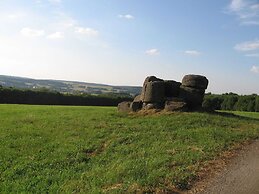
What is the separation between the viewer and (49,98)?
4172 centimetres

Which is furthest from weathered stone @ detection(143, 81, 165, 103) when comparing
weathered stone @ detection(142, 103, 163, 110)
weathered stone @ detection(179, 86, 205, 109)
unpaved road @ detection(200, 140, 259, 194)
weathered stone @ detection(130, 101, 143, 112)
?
unpaved road @ detection(200, 140, 259, 194)

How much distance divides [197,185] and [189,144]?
398cm

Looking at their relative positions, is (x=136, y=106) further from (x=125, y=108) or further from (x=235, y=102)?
(x=235, y=102)

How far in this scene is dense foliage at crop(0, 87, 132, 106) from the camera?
4044 centimetres

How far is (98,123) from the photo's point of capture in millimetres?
17594

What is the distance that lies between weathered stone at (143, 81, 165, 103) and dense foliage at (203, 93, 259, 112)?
15.7m

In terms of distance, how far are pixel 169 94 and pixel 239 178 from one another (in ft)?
40.2

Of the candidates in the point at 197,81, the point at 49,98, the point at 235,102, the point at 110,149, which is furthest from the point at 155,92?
the point at 49,98

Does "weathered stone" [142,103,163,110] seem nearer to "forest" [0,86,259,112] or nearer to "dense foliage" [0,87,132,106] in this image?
"forest" [0,86,259,112]

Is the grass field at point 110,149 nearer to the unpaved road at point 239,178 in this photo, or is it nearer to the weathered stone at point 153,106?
the unpaved road at point 239,178

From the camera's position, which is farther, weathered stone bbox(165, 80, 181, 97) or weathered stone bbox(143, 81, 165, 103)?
weathered stone bbox(165, 80, 181, 97)

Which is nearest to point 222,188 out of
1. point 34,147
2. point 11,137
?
point 34,147

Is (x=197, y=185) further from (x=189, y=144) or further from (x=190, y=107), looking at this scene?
(x=190, y=107)

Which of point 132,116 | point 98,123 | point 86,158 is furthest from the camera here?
point 132,116
